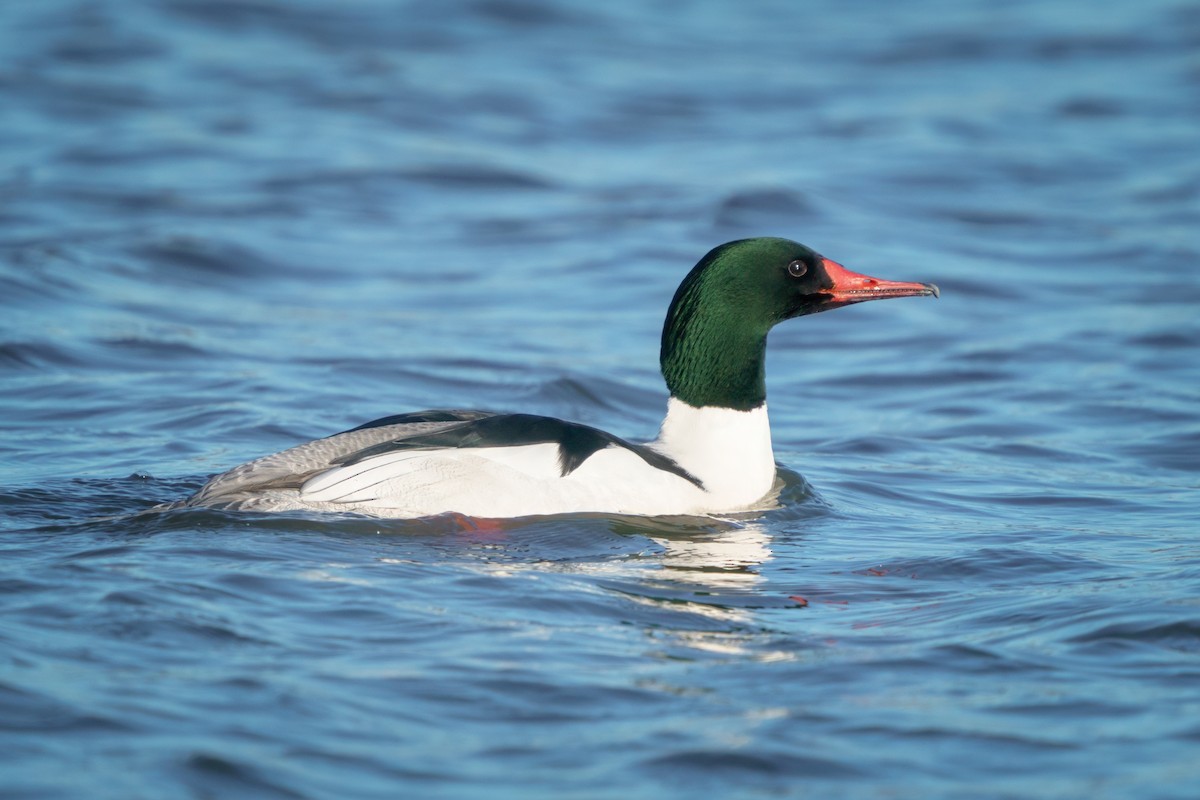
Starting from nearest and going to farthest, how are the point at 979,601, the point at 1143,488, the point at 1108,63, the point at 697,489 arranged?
the point at 979,601, the point at 697,489, the point at 1143,488, the point at 1108,63

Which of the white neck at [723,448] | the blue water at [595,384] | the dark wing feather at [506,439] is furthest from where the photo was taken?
the white neck at [723,448]

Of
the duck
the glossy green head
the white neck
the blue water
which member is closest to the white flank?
the duck

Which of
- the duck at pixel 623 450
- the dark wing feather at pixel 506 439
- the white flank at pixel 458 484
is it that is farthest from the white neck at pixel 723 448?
the dark wing feather at pixel 506 439

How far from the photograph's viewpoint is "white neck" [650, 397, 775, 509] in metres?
8.05

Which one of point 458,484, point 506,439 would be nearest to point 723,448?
point 506,439

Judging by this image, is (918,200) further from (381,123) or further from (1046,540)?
(1046,540)

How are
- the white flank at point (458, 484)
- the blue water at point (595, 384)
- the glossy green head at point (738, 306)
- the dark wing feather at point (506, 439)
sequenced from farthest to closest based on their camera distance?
the glossy green head at point (738, 306), the dark wing feather at point (506, 439), the white flank at point (458, 484), the blue water at point (595, 384)

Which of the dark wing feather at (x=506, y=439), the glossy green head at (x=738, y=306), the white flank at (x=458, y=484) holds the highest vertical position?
the glossy green head at (x=738, y=306)

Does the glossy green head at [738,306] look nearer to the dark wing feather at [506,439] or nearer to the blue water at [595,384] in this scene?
the blue water at [595,384]

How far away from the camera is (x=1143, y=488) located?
9188 millimetres

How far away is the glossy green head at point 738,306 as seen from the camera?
8.18m

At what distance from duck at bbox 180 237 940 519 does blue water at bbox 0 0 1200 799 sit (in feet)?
0.48

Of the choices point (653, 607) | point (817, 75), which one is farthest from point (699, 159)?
point (653, 607)

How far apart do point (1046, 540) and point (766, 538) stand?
1.45 meters
